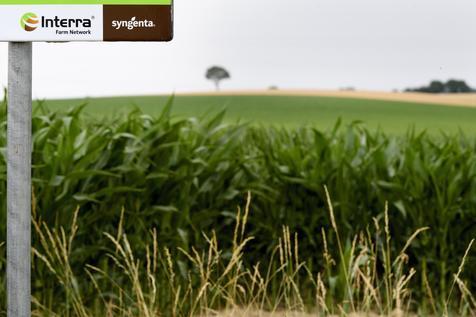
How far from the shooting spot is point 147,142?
4281 mm

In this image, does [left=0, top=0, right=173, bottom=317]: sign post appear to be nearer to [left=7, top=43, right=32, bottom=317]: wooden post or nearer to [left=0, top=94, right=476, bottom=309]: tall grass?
[left=7, top=43, right=32, bottom=317]: wooden post

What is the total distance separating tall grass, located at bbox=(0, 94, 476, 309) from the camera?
412cm

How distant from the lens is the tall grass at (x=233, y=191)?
13.5ft

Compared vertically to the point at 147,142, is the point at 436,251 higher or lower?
lower

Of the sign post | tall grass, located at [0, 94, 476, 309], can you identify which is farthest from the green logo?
tall grass, located at [0, 94, 476, 309]

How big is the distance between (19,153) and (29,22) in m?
0.51

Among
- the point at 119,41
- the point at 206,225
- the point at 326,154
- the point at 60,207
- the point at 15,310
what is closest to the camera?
the point at 119,41

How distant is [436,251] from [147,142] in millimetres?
1831

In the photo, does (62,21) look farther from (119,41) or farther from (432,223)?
(432,223)

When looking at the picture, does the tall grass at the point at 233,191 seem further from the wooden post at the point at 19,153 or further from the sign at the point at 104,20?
the sign at the point at 104,20

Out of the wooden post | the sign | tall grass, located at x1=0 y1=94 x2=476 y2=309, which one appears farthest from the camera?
tall grass, located at x1=0 y1=94 x2=476 y2=309

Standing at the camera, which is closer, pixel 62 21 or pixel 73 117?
pixel 62 21

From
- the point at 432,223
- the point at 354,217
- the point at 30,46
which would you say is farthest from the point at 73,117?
the point at 432,223

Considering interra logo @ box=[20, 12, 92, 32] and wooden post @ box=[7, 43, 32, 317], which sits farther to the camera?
wooden post @ box=[7, 43, 32, 317]
